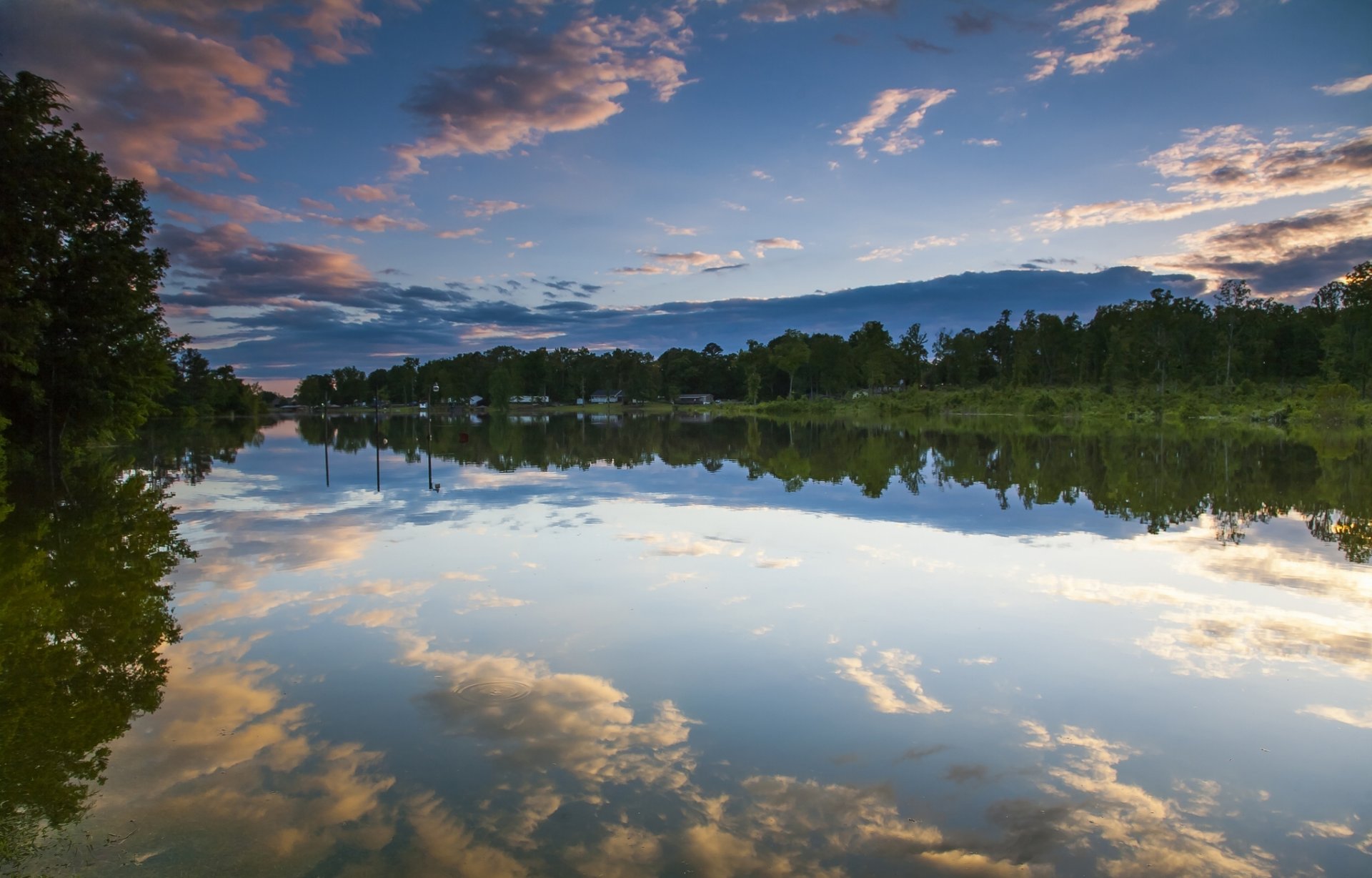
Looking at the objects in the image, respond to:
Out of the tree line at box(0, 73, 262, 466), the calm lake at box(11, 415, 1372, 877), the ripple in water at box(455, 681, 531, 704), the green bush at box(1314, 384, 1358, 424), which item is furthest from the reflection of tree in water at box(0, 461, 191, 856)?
the green bush at box(1314, 384, 1358, 424)

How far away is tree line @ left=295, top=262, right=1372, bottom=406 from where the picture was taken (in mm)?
79500

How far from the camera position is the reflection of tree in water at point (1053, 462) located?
53.8 ft

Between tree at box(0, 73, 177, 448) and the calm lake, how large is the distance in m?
9.12

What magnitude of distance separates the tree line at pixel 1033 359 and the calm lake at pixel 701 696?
65426 millimetres

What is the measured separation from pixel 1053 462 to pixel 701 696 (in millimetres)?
23841

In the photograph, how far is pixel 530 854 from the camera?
4.13m

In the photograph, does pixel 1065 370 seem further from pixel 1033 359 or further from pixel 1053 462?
pixel 1053 462

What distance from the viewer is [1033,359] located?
108 meters

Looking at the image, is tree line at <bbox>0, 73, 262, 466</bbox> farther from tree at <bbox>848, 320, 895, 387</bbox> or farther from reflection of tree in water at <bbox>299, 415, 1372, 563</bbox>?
tree at <bbox>848, 320, 895, 387</bbox>

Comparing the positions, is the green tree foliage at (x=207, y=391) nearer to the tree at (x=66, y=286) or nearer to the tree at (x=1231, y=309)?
the tree at (x=66, y=286)

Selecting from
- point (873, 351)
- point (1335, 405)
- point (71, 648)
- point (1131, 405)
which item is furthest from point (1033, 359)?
point (71, 648)

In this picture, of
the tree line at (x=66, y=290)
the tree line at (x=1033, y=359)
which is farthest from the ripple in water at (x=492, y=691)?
the tree line at (x=1033, y=359)

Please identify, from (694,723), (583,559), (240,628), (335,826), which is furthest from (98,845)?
(583,559)

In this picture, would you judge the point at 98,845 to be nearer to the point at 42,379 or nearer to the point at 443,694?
the point at 443,694
